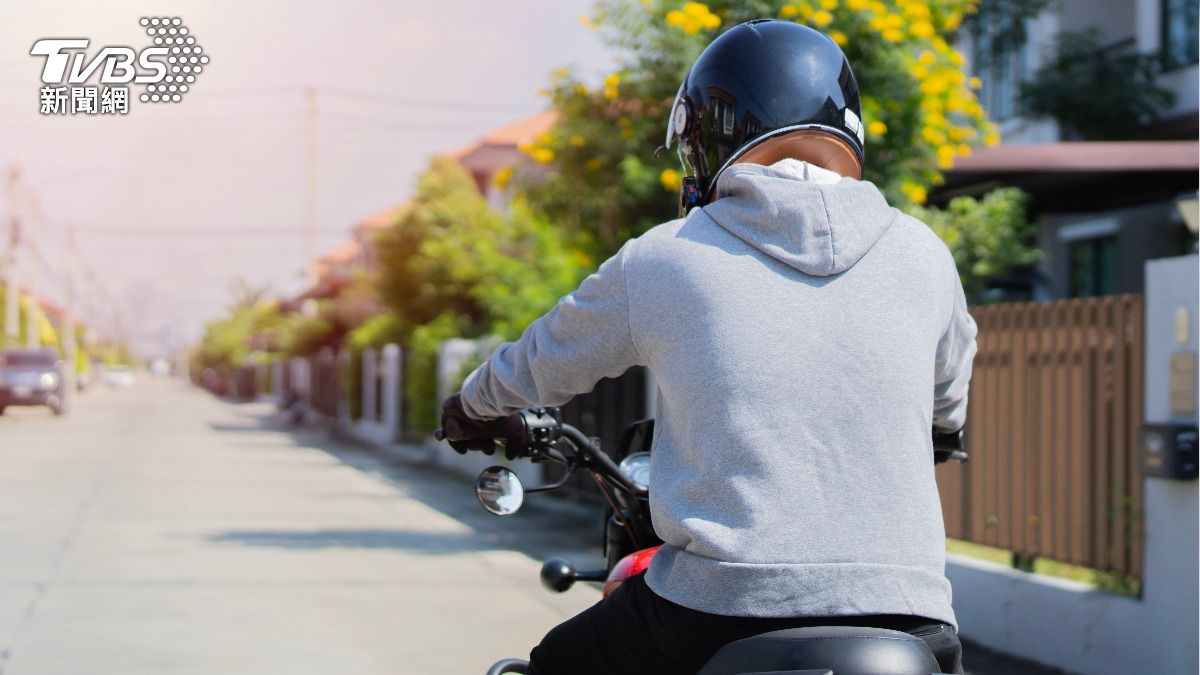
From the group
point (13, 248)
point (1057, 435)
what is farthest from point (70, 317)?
point (1057, 435)

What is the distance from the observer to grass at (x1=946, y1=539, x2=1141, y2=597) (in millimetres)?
6395

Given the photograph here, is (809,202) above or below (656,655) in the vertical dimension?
above

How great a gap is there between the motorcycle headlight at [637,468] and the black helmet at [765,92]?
0.67m

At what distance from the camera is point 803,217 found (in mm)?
2152

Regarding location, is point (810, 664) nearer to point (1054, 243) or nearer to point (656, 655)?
point (656, 655)

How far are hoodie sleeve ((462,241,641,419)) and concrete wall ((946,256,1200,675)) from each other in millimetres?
4244

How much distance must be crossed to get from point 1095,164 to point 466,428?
11.4 meters

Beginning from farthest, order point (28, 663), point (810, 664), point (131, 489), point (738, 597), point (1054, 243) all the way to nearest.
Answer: point (1054, 243), point (131, 489), point (28, 663), point (738, 597), point (810, 664)

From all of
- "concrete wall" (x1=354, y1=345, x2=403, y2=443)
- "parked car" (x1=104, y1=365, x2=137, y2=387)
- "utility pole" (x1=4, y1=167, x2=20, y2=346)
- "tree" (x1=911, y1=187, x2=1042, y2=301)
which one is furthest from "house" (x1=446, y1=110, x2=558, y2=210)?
"parked car" (x1=104, y1=365, x2=137, y2=387)

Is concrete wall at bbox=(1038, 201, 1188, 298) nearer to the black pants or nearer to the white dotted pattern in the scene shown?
the white dotted pattern

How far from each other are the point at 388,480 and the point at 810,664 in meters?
17.4

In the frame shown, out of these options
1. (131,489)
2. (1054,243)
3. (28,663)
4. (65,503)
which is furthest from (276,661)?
(1054,243)

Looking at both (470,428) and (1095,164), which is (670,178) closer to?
(1095,164)

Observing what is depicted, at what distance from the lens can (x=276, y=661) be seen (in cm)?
683
